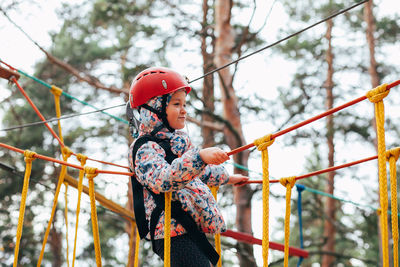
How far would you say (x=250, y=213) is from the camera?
462 cm

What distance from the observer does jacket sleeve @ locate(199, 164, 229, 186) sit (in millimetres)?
2098

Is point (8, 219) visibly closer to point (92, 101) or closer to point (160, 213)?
point (92, 101)

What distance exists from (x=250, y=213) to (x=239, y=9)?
339 centimetres

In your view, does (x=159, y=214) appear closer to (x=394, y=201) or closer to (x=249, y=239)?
(x=394, y=201)

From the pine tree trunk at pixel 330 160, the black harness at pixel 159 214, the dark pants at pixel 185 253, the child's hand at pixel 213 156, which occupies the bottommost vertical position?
the dark pants at pixel 185 253

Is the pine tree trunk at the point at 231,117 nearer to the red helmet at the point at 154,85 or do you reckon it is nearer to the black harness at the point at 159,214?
the black harness at the point at 159,214

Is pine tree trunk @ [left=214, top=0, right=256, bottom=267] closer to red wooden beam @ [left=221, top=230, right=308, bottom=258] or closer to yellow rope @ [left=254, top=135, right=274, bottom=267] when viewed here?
red wooden beam @ [left=221, top=230, right=308, bottom=258]

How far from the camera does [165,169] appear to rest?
1663mm

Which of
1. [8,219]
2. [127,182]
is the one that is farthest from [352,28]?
[8,219]

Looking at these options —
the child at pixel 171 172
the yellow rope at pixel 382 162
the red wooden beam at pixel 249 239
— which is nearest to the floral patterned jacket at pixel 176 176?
the child at pixel 171 172

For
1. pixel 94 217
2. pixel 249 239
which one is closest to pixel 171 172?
pixel 94 217

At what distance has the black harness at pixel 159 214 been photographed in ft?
5.89

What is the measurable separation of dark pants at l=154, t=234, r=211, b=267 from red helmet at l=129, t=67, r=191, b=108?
58cm

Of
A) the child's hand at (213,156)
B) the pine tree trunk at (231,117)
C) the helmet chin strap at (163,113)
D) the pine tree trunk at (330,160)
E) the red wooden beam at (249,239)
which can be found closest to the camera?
→ the child's hand at (213,156)
